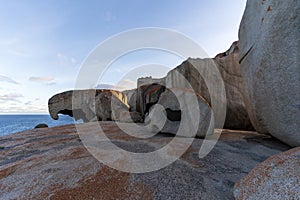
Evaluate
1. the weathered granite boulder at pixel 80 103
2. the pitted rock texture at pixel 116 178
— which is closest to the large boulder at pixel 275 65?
the pitted rock texture at pixel 116 178

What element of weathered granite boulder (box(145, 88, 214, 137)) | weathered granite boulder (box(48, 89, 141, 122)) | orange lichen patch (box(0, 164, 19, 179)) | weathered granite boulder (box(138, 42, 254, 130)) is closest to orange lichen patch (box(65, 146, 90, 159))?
orange lichen patch (box(0, 164, 19, 179))

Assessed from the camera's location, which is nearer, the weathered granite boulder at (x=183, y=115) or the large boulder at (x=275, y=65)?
the large boulder at (x=275, y=65)

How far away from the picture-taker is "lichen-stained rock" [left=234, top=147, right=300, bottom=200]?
3.01 ft

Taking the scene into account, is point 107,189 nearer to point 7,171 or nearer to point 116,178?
point 116,178

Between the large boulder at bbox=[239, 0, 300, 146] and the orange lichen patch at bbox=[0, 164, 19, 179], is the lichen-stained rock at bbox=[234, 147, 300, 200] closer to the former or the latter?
the large boulder at bbox=[239, 0, 300, 146]

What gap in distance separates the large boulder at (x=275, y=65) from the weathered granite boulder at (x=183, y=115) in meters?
1.01

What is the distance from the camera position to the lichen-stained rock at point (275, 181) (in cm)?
92

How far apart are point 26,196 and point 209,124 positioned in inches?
127

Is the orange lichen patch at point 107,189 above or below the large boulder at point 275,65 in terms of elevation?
below

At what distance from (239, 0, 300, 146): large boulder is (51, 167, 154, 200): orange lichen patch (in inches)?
92.5

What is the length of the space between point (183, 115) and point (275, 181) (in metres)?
2.38

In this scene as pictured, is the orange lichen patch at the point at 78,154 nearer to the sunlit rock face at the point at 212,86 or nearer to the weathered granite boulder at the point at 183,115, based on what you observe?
the weathered granite boulder at the point at 183,115

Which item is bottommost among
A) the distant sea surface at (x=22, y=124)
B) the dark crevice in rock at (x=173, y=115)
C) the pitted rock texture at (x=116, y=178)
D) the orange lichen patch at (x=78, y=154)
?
the distant sea surface at (x=22, y=124)

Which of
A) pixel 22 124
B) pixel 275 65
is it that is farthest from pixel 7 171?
pixel 22 124
